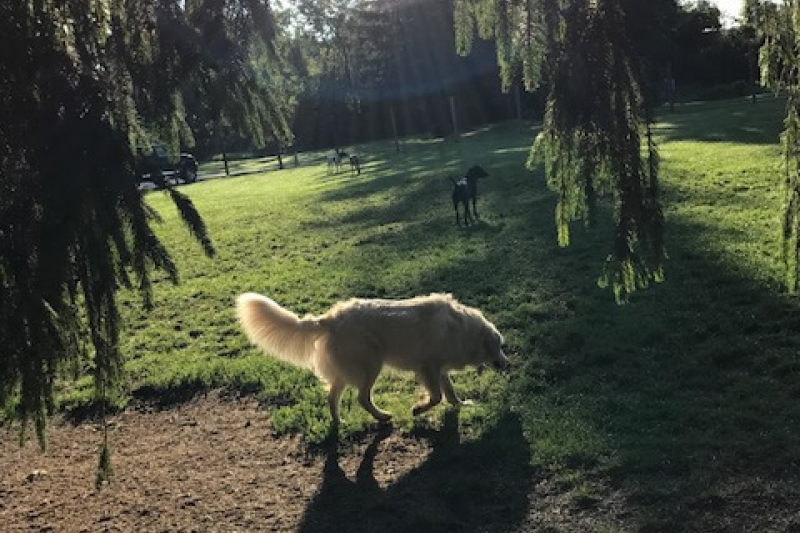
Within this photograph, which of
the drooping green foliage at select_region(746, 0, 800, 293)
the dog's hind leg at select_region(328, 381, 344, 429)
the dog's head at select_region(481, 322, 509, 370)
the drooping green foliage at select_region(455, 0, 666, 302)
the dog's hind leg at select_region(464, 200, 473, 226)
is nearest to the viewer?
the drooping green foliage at select_region(746, 0, 800, 293)

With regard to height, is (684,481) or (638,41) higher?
(638,41)

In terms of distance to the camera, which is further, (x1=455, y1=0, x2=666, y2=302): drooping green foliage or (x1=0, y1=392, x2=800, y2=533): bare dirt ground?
(x1=0, y1=392, x2=800, y2=533): bare dirt ground

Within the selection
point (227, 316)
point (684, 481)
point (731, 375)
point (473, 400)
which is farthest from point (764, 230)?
point (227, 316)

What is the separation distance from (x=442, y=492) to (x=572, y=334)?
8.87 feet

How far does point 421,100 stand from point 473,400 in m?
45.2

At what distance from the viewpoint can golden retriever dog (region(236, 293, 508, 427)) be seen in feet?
17.2

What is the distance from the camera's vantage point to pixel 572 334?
6.50 meters

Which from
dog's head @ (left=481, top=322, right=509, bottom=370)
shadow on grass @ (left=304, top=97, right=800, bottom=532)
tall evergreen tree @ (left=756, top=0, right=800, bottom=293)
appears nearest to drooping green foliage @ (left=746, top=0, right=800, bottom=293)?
tall evergreen tree @ (left=756, top=0, right=800, bottom=293)

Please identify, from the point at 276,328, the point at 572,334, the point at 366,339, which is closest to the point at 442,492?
the point at 366,339

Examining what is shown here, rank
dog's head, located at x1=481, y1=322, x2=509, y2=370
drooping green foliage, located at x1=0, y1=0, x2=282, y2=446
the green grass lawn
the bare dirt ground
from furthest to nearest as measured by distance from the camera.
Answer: dog's head, located at x1=481, y1=322, x2=509, y2=370 → the green grass lawn → the bare dirt ground → drooping green foliage, located at x1=0, y1=0, x2=282, y2=446

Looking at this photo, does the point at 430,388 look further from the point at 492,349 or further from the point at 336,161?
the point at 336,161

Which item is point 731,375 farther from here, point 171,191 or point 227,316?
point 227,316

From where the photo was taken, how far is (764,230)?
870 cm

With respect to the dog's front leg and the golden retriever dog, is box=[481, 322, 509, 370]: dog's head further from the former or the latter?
the dog's front leg
